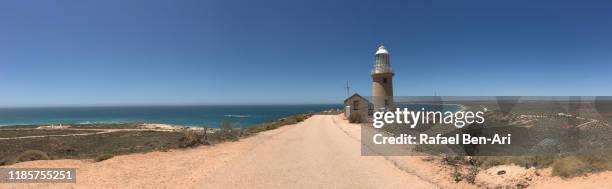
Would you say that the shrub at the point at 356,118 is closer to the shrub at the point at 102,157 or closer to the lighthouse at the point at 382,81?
the lighthouse at the point at 382,81

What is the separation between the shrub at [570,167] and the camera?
7.19 m

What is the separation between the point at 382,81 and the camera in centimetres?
2936

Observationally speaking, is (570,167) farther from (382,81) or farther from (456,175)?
(382,81)

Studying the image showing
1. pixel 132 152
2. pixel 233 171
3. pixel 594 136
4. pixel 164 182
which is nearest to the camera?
pixel 164 182

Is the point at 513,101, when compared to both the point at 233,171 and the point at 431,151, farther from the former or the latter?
the point at 233,171

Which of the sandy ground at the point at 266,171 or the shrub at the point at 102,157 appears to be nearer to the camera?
the sandy ground at the point at 266,171

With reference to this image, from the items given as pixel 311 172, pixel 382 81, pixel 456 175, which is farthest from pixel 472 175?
pixel 382 81

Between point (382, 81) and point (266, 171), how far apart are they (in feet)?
69.0

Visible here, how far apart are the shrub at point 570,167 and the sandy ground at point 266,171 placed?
0.21 metres

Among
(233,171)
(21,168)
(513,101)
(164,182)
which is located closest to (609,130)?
(513,101)

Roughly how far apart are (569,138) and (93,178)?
1514 centimetres

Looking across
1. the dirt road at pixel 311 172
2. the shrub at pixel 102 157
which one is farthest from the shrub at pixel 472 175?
the shrub at pixel 102 157

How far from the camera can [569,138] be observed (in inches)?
502

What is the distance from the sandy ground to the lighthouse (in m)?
16.4
